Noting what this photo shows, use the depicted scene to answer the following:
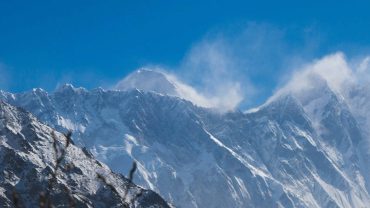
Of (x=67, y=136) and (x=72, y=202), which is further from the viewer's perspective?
(x=67, y=136)

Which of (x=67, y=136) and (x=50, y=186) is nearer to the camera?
(x=50, y=186)

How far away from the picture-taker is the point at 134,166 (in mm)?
10164

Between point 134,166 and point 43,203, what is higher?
point 134,166

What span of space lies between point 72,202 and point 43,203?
31 centimetres

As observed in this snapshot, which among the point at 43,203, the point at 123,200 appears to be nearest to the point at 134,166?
the point at 123,200

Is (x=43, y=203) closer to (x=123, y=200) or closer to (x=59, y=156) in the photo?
(x=59, y=156)

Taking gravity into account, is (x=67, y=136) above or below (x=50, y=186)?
above

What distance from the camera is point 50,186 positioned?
9461 mm

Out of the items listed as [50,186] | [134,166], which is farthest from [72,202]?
[134,166]

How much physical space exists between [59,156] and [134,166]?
0.87 metres

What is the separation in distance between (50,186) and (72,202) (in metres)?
0.30

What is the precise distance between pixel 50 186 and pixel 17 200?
0.39m

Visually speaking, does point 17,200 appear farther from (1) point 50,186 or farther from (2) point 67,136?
(2) point 67,136

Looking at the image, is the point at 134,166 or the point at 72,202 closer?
the point at 72,202
